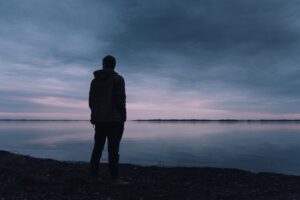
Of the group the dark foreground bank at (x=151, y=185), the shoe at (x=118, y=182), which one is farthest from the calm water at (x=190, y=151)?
the shoe at (x=118, y=182)

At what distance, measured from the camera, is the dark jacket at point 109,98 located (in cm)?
913

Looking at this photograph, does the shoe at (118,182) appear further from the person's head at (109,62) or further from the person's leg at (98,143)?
the person's head at (109,62)

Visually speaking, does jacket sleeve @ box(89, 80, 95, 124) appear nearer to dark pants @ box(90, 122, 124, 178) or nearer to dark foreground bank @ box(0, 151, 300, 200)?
dark pants @ box(90, 122, 124, 178)

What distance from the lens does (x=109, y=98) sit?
30.1 feet

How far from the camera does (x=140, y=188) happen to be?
8.70 meters

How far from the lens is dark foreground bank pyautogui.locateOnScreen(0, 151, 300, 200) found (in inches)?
313

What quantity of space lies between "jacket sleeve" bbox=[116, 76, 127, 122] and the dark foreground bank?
1.73 m

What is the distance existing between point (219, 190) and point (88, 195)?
3.06m

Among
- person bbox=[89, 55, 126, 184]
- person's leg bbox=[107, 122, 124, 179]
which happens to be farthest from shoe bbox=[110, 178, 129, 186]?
person's leg bbox=[107, 122, 124, 179]

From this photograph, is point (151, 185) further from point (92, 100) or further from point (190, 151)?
point (190, 151)

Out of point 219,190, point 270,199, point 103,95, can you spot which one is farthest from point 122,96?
point 270,199

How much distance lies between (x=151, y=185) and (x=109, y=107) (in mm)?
2128

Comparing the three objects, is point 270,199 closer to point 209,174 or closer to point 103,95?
point 209,174

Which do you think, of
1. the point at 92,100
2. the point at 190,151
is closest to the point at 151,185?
the point at 92,100
